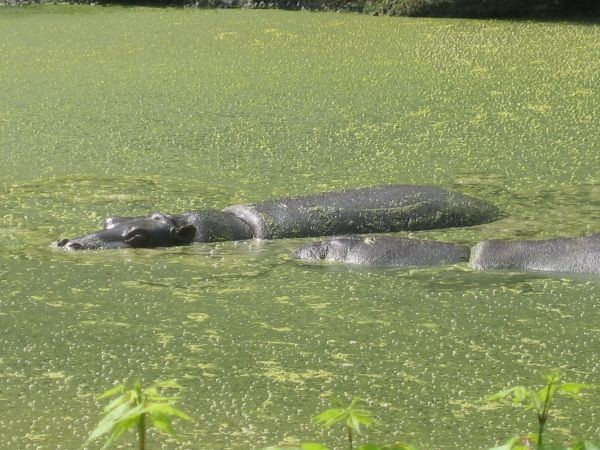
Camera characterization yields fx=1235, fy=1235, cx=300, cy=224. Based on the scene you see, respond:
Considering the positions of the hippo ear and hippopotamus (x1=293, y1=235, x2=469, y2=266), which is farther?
the hippo ear

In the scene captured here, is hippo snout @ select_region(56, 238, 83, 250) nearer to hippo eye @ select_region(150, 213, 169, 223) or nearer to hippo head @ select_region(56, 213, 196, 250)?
hippo head @ select_region(56, 213, 196, 250)

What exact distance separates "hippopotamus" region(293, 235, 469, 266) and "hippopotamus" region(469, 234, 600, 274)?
68mm

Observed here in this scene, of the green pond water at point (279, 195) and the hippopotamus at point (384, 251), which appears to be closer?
the green pond water at point (279, 195)

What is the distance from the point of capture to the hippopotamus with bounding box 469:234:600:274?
10.1 ft

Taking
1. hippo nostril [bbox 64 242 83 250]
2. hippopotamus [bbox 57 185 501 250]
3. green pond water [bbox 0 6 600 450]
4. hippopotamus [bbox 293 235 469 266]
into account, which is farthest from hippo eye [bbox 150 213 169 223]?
hippopotamus [bbox 293 235 469 266]

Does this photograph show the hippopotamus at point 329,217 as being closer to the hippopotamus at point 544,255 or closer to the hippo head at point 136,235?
the hippo head at point 136,235

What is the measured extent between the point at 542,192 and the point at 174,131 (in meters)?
1.52

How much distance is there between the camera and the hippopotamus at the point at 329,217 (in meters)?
3.48

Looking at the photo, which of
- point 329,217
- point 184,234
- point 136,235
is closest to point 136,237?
point 136,235

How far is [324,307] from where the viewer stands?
2.79m

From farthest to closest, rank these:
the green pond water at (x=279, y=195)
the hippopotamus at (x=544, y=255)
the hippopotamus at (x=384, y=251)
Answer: the hippopotamus at (x=384, y=251), the hippopotamus at (x=544, y=255), the green pond water at (x=279, y=195)

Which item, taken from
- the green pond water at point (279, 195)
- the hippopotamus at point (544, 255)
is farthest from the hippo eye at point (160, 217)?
the hippopotamus at point (544, 255)

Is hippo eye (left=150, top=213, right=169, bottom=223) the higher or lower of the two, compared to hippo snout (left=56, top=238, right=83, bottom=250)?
higher

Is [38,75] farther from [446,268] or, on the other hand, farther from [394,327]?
[394,327]
